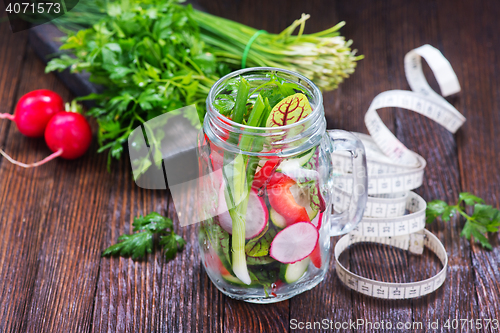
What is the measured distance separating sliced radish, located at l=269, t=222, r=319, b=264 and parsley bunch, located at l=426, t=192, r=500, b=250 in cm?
44

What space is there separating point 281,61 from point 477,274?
0.91 m

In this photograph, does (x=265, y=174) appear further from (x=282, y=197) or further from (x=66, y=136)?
(x=66, y=136)

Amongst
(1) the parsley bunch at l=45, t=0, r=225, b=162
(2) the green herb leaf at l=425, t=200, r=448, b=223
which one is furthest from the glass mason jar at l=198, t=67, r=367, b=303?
(1) the parsley bunch at l=45, t=0, r=225, b=162

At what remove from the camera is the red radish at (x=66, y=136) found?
140 cm

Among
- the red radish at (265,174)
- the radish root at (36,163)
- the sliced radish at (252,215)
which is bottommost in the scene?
the radish root at (36,163)

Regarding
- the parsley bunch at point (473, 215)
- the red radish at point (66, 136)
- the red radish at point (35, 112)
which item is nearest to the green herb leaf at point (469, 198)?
the parsley bunch at point (473, 215)

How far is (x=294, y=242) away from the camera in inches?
37.7

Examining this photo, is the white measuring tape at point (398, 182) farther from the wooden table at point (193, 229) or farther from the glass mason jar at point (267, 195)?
the glass mason jar at point (267, 195)

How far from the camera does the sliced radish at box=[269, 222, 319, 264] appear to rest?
941mm

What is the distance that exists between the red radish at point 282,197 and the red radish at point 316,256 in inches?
5.1

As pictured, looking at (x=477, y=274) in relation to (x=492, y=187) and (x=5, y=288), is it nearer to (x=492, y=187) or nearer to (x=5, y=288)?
(x=492, y=187)

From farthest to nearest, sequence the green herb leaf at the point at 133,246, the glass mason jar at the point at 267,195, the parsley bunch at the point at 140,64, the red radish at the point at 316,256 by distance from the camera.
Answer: the parsley bunch at the point at 140,64, the green herb leaf at the point at 133,246, the red radish at the point at 316,256, the glass mason jar at the point at 267,195

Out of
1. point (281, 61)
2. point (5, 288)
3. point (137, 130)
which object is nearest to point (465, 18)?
point (281, 61)

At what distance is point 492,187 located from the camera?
1.37m
